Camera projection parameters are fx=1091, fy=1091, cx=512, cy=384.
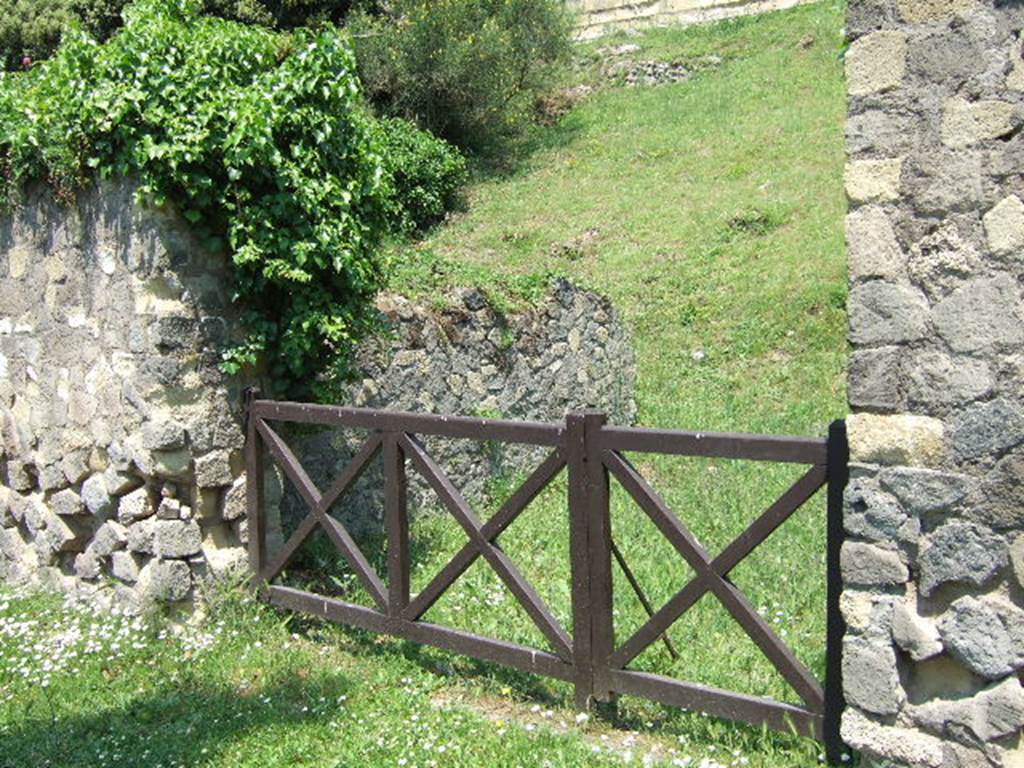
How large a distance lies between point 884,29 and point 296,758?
3.10 metres

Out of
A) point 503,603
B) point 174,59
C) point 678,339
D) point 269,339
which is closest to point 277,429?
point 269,339

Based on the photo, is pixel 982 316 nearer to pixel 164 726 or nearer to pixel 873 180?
pixel 873 180

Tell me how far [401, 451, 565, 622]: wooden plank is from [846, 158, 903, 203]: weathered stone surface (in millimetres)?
1491

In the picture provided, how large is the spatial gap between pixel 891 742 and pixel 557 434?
155 cm

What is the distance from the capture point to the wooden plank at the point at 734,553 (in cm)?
349

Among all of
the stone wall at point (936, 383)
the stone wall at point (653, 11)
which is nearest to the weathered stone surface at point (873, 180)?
the stone wall at point (936, 383)

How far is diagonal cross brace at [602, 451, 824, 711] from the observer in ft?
11.5

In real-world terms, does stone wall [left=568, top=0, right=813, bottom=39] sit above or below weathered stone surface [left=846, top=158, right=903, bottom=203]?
above

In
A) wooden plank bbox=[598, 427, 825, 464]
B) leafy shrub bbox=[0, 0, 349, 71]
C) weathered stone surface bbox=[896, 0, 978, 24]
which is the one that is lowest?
wooden plank bbox=[598, 427, 825, 464]

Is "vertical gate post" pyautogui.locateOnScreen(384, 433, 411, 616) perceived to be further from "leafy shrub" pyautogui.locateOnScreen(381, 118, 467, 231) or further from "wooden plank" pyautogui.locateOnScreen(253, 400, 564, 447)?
"leafy shrub" pyautogui.locateOnScreen(381, 118, 467, 231)

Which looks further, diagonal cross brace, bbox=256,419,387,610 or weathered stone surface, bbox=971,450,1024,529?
diagonal cross brace, bbox=256,419,387,610

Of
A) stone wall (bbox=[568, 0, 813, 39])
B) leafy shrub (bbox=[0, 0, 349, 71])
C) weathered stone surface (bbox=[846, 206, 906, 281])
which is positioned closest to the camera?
weathered stone surface (bbox=[846, 206, 906, 281])

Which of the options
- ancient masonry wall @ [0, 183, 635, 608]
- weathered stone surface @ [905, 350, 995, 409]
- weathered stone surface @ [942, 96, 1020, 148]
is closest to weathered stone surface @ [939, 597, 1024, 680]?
weathered stone surface @ [905, 350, 995, 409]

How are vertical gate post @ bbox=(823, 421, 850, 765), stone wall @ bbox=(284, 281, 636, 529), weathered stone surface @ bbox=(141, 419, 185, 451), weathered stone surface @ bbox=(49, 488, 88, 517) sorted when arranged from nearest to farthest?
vertical gate post @ bbox=(823, 421, 850, 765), weathered stone surface @ bbox=(141, 419, 185, 451), weathered stone surface @ bbox=(49, 488, 88, 517), stone wall @ bbox=(284, 281, 636, 529)
